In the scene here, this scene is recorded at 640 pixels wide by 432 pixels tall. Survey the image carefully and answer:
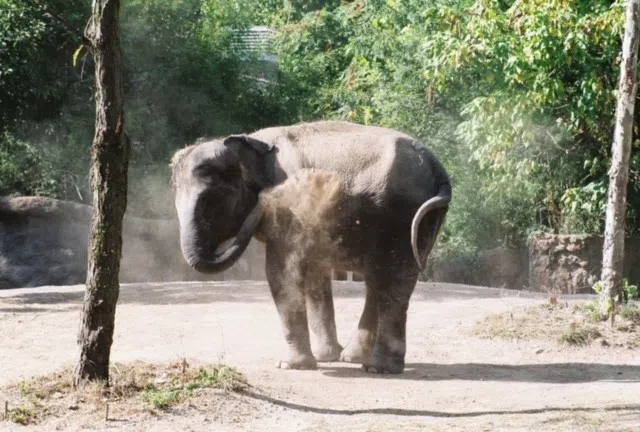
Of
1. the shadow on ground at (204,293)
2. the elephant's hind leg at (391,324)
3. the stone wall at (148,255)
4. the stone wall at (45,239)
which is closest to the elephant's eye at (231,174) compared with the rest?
the elephant's hind leg at (391,324)

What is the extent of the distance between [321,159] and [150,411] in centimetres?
312

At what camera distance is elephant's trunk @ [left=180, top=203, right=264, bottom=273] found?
31.3 ft

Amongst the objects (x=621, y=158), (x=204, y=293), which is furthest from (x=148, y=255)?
(x=621, y=158)

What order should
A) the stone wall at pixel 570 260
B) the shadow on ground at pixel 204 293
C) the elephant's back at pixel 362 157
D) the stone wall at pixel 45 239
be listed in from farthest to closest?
the stone wall at pixel 45 239, the stone wall at pixel 570 260, the shadow on ground at pixel 204 293, the elephant's back at pixel 362 157

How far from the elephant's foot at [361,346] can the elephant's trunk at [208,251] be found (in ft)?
4.24

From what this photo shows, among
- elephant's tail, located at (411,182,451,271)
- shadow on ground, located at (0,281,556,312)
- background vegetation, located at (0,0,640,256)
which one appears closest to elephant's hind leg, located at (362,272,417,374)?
elephant's tail, located at (411,182,451,271)

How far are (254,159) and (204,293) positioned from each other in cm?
518

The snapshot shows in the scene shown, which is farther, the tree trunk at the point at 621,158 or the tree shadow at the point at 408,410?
the tree trunk at the point at 621,158

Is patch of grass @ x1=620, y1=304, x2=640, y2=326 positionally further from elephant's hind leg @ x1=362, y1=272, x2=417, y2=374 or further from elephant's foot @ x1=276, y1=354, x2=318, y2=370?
elephant's foot @ x1=276, y1=354, x2=318, y2=370

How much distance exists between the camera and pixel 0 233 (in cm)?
2053

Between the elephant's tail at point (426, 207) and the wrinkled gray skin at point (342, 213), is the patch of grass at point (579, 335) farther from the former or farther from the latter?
the elephant's tail at point (426, 207)

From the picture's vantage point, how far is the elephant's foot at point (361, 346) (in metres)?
9.97

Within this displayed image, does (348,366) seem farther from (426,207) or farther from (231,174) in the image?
(231,174)

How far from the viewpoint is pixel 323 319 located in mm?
10188
